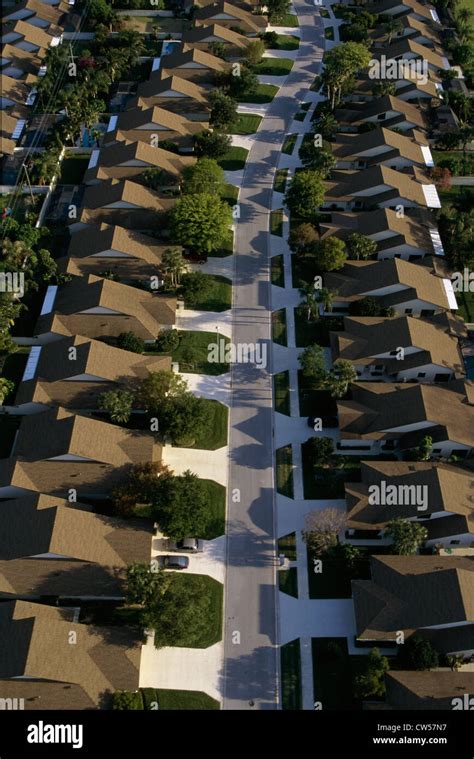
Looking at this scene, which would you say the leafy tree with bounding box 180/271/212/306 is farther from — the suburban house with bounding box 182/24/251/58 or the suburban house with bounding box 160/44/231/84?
the suburban house with bounding box 182/24/251/58

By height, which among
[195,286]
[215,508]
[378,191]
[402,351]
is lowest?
[215,508]

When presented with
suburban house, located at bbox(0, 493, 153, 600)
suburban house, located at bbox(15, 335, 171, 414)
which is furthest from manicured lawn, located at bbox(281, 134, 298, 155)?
suburban house, located at bbox(0, 493, 153, 600)

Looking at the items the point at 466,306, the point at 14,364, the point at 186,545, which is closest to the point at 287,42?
the point at 466,306

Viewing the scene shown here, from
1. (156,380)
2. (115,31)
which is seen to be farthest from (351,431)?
(115,31)

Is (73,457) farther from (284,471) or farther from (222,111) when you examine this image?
(222,111)

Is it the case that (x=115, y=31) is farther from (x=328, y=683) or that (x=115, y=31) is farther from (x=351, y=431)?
(x=328, y=683)
